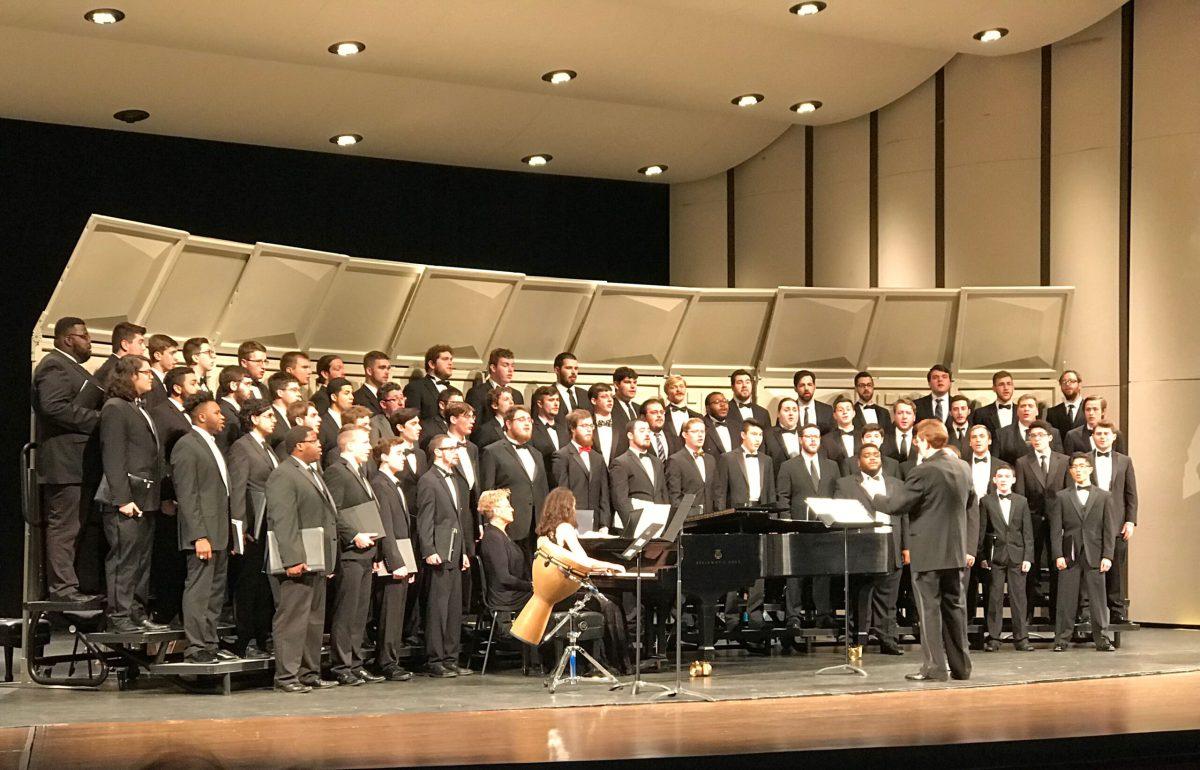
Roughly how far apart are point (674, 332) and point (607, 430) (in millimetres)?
2059

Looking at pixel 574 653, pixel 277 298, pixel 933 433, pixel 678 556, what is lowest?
pixel 574 653

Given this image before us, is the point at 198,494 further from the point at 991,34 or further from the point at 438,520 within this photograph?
the point at 991,34

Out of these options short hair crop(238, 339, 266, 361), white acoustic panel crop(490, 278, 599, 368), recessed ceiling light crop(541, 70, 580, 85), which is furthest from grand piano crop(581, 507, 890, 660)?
recessed ceiling light crop(541, 70, 580, 85)

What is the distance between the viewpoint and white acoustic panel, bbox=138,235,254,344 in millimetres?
9070

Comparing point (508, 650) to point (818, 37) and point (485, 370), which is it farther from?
point (818, 37)

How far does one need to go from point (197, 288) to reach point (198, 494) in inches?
99.1

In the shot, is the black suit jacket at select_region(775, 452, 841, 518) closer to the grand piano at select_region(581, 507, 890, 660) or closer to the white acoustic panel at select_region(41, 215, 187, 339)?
the grand piano at select_region(581, 507, 890, 660)

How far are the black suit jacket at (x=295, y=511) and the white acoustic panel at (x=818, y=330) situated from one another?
5098 mm

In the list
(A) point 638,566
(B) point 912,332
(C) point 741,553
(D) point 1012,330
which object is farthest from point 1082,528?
(A) point 638,566

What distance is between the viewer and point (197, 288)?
930 centimetres

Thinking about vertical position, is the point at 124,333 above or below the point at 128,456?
above

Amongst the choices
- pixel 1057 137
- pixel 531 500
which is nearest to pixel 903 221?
pixel 1057 137

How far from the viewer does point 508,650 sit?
332 inches

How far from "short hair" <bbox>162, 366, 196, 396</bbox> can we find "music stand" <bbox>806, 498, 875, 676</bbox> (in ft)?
11.4
